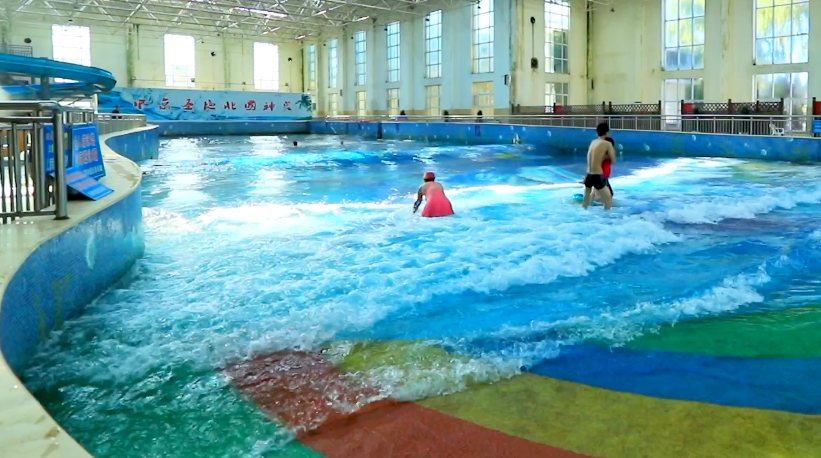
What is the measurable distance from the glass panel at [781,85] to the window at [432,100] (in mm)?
17629

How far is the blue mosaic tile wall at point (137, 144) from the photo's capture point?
15.4 metres

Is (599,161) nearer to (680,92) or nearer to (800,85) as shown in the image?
(800,85)

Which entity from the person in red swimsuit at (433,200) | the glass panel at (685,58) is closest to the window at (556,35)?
the glass panel at (685,58)

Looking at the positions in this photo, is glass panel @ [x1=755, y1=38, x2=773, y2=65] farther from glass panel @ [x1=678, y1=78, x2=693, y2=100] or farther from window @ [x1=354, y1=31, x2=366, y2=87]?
window @ [x1=354, y1=31, x2=366, y2=87]

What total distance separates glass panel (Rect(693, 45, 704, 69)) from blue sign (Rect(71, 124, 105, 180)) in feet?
93.7

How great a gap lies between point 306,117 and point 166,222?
118ft

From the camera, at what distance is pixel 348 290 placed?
6.05m

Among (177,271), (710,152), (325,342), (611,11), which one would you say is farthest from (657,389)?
(611,11)

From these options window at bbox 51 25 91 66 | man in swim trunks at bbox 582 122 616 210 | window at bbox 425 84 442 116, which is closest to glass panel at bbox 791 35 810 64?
window at bbox 425 84 442 116

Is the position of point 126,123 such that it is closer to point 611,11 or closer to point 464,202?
point 464,202

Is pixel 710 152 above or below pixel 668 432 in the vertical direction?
above

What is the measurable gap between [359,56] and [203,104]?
11.2m

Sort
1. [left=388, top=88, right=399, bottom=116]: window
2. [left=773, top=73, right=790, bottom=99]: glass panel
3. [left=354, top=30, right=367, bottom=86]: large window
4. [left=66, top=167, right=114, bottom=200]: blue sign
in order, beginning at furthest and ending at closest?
1. [left=354, top=30, right=367, bottom=86]: large window
2. [left=388, top=88, right=399, bottom=116]: window
3. [left=773, top=73, right=790, bottom=99]: glass panel
4. [left=66, top=167, right=114, bottom=200]: blue sign

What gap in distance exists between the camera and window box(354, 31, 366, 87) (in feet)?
148
